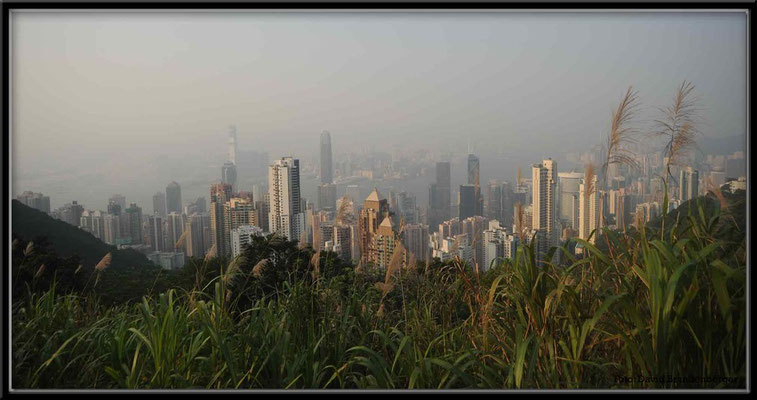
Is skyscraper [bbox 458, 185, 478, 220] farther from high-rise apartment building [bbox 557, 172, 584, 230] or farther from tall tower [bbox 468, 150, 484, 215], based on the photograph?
high-rise apartment building [bbox 557, 172, 584, 230]

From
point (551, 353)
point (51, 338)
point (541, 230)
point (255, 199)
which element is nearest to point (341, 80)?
point (255, 199)

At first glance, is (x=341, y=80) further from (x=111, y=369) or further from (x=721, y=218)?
(x=721, y=218)

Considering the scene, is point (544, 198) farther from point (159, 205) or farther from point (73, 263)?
point (73, 263)

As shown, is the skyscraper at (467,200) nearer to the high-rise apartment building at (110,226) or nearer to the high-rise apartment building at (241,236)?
the high-rise apartment building at (241,236)

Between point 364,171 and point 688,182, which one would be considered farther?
point 364,171

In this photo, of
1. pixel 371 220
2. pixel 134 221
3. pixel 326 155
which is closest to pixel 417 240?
pixel 371 220

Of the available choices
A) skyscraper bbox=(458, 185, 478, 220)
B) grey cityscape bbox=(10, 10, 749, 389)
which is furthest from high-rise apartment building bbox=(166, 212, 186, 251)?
skyscraper bbox=(458, 185, 478, 220)
